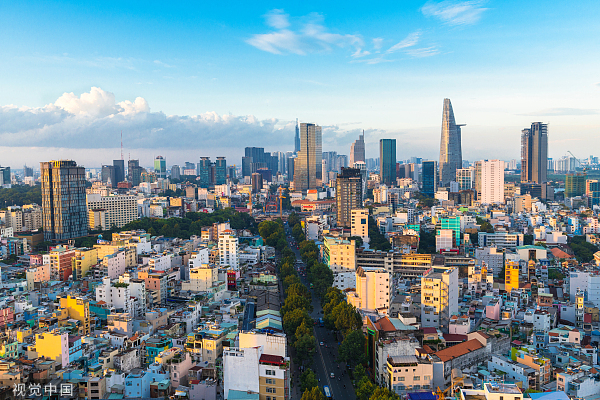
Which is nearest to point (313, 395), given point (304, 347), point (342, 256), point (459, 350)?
point (304, 347)

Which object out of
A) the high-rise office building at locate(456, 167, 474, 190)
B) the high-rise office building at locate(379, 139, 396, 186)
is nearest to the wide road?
the high-rise office building at locate(456, 167, 474, 190)

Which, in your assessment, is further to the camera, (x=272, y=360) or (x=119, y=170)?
(x=119, y=170)

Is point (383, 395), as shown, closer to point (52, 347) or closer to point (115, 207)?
point (52, 347)

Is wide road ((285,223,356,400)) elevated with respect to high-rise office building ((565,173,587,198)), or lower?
lower

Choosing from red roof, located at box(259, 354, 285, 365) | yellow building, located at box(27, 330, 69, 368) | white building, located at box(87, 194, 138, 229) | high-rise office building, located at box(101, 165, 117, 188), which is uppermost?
high-rise office building, located at box(101, 165, 117, 188)

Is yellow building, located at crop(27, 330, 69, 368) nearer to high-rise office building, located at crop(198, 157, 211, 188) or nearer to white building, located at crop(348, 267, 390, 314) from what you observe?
white building, located at crop(348, 267, 390, 314)

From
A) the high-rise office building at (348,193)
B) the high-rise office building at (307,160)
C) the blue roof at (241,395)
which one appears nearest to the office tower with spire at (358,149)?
the high-rise office building at (307,160)

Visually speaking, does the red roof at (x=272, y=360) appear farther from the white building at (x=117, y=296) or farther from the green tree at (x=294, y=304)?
the white building at (x=117, y=296)
